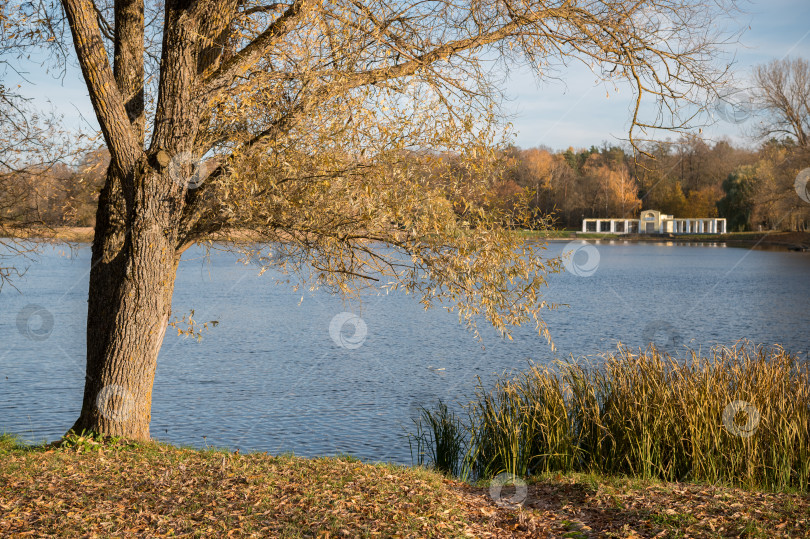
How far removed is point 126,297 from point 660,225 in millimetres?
104610

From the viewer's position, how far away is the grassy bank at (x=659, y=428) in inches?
303

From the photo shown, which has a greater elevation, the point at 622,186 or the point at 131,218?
the point at 622,186

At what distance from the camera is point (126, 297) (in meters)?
7.21

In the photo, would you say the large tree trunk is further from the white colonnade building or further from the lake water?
the white colonnade building

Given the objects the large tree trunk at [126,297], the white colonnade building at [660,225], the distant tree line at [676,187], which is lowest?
the large tree trunk at [126,297]

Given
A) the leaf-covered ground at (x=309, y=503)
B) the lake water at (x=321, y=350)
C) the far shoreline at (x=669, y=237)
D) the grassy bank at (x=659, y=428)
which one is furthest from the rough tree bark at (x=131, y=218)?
the grassy bank at (x=659, y=428)

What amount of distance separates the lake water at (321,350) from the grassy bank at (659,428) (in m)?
2.08

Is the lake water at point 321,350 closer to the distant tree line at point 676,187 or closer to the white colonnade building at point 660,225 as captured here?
the distant tree line at point 676,187

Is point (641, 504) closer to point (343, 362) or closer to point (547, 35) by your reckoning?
point (547, 35)

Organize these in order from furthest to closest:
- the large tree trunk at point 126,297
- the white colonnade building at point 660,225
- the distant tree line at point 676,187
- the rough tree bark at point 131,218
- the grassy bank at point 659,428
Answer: the white colonnade building at point 660,225
the distant tree line at point 676,187
the grassy bank at point 659,428
the large tree trunk at point 126,297
the rough tree bark at point 131,218

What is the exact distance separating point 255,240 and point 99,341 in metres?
1.89

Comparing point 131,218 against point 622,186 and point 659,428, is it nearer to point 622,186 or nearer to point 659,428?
point 659,428

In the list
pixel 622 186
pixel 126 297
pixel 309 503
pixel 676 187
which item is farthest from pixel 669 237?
pixel 309 503

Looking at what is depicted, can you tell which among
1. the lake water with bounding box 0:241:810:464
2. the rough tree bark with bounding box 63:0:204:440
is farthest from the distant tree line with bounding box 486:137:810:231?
the rough tree bark with bounding box 63:0:204:440
